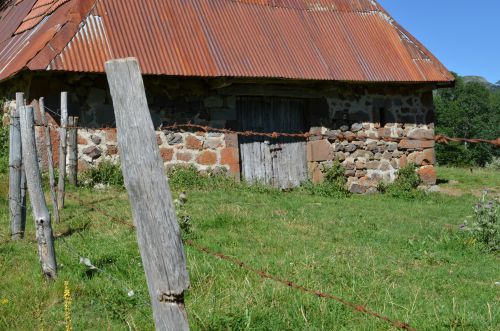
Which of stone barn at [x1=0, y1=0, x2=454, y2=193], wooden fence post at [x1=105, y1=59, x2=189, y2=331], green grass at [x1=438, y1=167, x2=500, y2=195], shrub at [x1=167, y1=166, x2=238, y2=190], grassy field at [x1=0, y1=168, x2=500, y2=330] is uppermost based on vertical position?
stone barn at [x1=0, y1=0, x2=454, y2=193]

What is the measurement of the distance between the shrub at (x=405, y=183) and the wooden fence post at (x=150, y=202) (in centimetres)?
954

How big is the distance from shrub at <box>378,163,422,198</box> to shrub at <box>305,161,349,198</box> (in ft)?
2.82

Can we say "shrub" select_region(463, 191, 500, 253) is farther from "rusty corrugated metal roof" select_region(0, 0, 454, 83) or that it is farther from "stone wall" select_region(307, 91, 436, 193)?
"stone wall" select_region(307, 91, 436, 193)

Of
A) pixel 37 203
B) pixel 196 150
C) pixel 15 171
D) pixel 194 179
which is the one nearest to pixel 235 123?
pixel 196 150

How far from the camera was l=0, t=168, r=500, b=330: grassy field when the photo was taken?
12.6ft

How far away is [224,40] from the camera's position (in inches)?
432

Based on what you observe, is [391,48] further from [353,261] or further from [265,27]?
[353,261]

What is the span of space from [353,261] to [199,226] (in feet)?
6.29

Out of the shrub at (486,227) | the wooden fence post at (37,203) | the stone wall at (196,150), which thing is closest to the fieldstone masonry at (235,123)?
the stone wall at (196,150)

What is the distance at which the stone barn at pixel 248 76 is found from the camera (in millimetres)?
9906

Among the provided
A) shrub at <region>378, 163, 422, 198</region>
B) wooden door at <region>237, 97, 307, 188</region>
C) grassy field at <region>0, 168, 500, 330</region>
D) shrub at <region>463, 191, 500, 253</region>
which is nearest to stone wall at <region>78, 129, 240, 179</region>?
wooden door at <region>237, 97, 307, 188</region>

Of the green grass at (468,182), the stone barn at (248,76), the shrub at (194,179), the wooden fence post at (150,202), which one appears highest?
the stone barn at (248,76)

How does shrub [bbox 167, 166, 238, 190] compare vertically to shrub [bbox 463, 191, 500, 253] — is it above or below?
above

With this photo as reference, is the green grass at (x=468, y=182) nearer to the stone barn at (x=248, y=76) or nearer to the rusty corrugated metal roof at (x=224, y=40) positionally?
the stone barn at (x=248, y=76)
